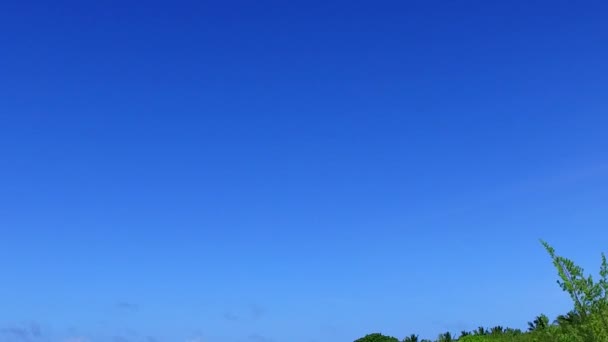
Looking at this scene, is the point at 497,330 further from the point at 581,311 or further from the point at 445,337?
the point at 581,311

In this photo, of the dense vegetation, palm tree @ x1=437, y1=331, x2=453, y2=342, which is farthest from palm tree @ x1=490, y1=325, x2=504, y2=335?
the dense vegetation

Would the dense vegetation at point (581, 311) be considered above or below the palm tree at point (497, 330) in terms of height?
below

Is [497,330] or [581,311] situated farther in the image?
[497,330]

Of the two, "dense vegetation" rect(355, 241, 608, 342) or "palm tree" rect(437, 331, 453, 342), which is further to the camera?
"palm tree" rect(437, 331, 453, 342)

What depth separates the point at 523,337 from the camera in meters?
53.3

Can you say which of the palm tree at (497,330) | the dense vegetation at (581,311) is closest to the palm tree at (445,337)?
the palm tree at (497,330)

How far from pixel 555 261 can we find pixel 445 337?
54942 millimetres

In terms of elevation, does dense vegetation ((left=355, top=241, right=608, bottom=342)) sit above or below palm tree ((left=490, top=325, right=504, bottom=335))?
below

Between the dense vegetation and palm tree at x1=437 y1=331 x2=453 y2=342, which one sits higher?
palm tree at x1=437 y1=331 x2=453 y2=342

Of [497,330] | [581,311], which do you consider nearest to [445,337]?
[497,330]

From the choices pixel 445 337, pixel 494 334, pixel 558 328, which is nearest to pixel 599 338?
pixel 558 328

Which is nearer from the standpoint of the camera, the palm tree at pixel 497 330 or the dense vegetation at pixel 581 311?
the dense vegetation at pixel 581 311

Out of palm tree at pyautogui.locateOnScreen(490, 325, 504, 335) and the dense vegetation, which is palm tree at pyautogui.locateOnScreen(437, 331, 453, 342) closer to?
palm tree at pyautogui.locateOnScreen(490, 325, 504, 335)

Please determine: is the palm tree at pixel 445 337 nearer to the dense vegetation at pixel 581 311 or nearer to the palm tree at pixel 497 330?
the palm tree at pixel 497 330
